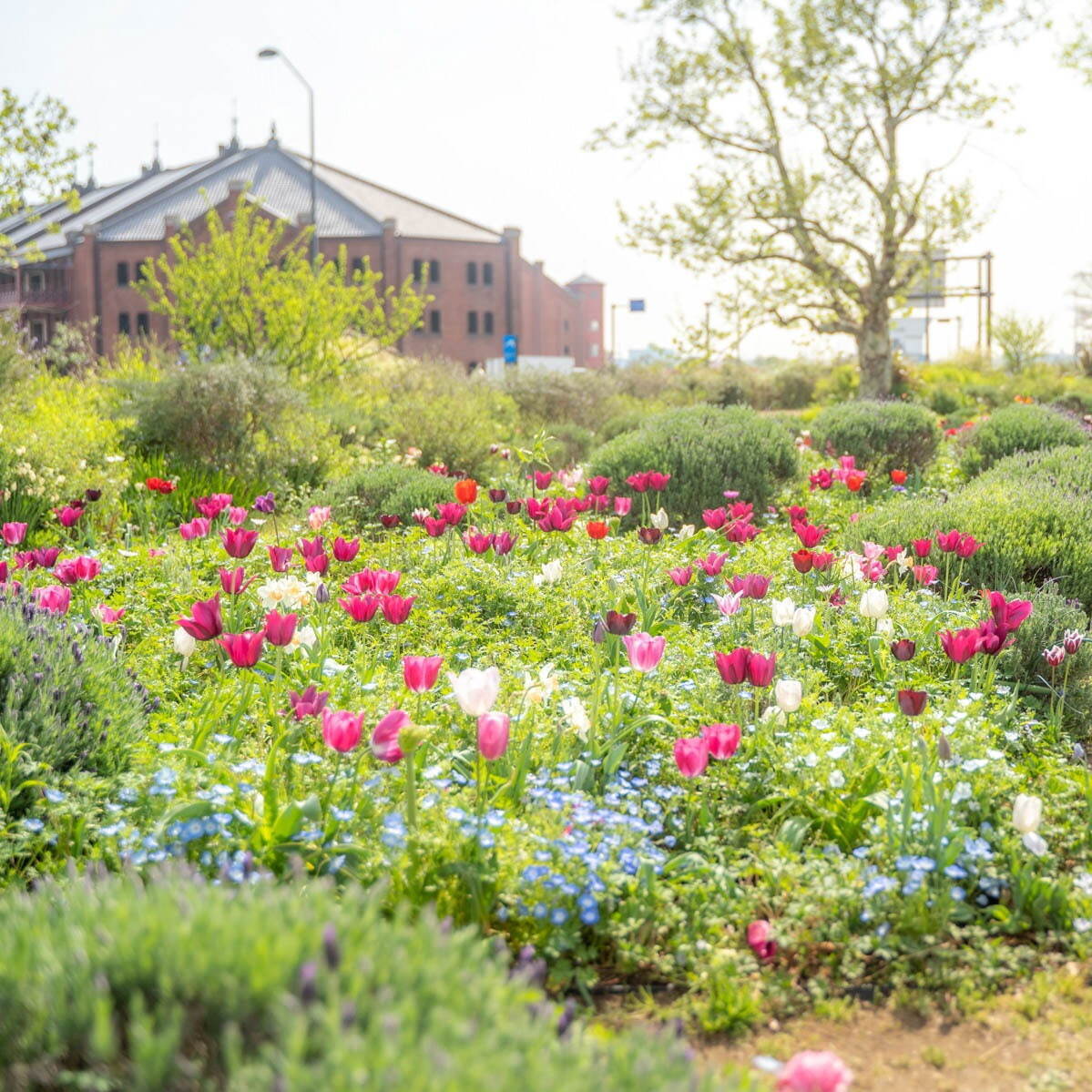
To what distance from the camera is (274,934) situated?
63.8 inches

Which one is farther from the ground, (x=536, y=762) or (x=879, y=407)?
(x=879, y=407)

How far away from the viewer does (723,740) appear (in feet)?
9.93

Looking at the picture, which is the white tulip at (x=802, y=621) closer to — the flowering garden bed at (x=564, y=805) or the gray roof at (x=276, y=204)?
the flowering garden bed at (x=564, y=805)

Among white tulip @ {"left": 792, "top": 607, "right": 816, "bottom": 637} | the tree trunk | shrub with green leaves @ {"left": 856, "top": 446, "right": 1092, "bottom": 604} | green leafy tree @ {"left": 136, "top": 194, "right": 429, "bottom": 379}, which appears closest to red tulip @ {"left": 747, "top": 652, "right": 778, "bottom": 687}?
white tulip @ {"left": 792, "top": 607, "right": 816, "bottom": 637}

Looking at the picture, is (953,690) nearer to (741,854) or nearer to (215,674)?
(741,854)

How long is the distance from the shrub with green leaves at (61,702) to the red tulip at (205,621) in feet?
1.45

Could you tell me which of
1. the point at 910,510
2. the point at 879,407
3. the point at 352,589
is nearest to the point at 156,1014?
the point at 352,589

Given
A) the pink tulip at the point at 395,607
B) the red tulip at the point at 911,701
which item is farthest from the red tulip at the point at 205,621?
the red tulip at the point at 911,701

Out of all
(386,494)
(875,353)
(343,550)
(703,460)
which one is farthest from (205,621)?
(875,353)

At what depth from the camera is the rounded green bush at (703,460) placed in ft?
29.3

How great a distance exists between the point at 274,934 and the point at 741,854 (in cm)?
203

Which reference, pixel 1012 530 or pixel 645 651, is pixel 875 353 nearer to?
pixel 1012 530

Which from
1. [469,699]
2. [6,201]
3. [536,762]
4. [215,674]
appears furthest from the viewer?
[6,201]

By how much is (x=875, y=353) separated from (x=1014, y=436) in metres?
12.8
